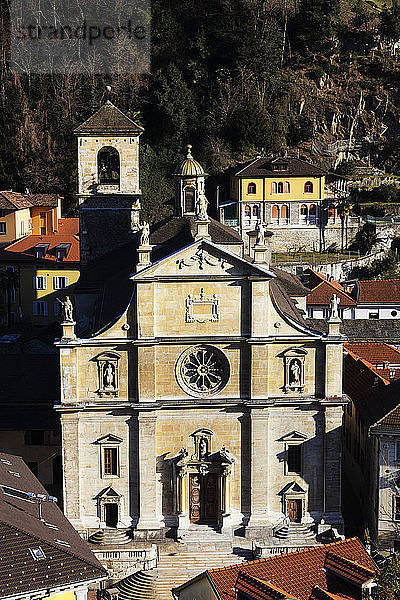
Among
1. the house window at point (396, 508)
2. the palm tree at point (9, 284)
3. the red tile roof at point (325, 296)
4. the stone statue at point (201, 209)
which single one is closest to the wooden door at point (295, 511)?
the house window at point (396, 508)

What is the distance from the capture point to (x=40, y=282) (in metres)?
66.8

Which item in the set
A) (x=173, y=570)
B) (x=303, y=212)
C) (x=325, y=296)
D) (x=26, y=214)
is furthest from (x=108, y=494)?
(x=303, y=212)

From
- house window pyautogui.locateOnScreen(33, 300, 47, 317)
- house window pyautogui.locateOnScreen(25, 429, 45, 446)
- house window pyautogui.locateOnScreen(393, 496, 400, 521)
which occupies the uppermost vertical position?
house window pyautogui.locateOnScreen(33, 300, 47, 317)

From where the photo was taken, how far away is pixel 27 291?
67.4 meters

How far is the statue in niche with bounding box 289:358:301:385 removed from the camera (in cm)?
3612

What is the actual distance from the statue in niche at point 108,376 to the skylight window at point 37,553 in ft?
42.9

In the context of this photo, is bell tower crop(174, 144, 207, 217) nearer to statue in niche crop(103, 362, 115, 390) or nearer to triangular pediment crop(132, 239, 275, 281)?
triangular pediment crop(132, 239, 275, 281)

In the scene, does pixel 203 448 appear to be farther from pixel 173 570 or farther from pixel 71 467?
pixel 71 467

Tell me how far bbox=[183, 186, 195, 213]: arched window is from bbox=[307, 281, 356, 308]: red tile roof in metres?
16.6

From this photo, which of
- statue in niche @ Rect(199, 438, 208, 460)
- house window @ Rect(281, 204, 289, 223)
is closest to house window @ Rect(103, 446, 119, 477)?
statue in niche @ Rect(199, 438, 208, 460)

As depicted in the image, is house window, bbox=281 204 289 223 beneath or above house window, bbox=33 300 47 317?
above

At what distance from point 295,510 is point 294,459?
1951 mm

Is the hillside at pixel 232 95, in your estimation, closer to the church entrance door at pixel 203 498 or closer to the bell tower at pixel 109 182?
the bell tower at pixel 109 182

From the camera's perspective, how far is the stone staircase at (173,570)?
111 feet
